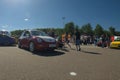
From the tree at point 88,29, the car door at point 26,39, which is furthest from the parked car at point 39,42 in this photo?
the tree at point 88,29

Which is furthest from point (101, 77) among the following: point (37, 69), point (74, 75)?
point (37, 69)

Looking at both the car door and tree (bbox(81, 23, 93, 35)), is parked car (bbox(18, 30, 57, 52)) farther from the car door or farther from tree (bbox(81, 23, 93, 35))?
tree (bbox(81, 23, 93, 35))

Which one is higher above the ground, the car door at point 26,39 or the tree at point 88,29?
the tree at point 88,29

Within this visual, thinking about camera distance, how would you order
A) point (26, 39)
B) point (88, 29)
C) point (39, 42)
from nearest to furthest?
point (39, 42) → point (26, 39) → point (88, 29)

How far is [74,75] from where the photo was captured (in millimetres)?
6359

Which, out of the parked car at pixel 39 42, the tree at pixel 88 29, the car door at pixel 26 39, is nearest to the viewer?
the parked car at pixel 39 42

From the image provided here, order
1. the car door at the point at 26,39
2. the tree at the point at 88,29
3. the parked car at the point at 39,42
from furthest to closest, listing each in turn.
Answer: the tree at the point at 88,29
the car door at the point at 26,39
the parked car at the point at 39,42

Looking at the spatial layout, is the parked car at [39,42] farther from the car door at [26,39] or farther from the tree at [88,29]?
the tree at [88,29]

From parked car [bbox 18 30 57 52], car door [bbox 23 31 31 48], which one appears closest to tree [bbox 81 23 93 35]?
car door [bbox 23 31 31 48]

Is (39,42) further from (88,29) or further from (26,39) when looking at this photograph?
(88,29)

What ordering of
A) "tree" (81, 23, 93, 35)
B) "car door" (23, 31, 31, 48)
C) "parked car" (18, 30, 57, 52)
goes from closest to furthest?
"parked car" (18, 30, 57, 52), "car door" (23, 31, 31, 48), "tree" (81, 23, 93, 35)

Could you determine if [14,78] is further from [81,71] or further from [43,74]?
[81,71]

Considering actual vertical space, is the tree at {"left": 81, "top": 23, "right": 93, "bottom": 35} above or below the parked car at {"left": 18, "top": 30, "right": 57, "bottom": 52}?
above

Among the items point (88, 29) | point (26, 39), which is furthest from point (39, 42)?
point (88, 29)
